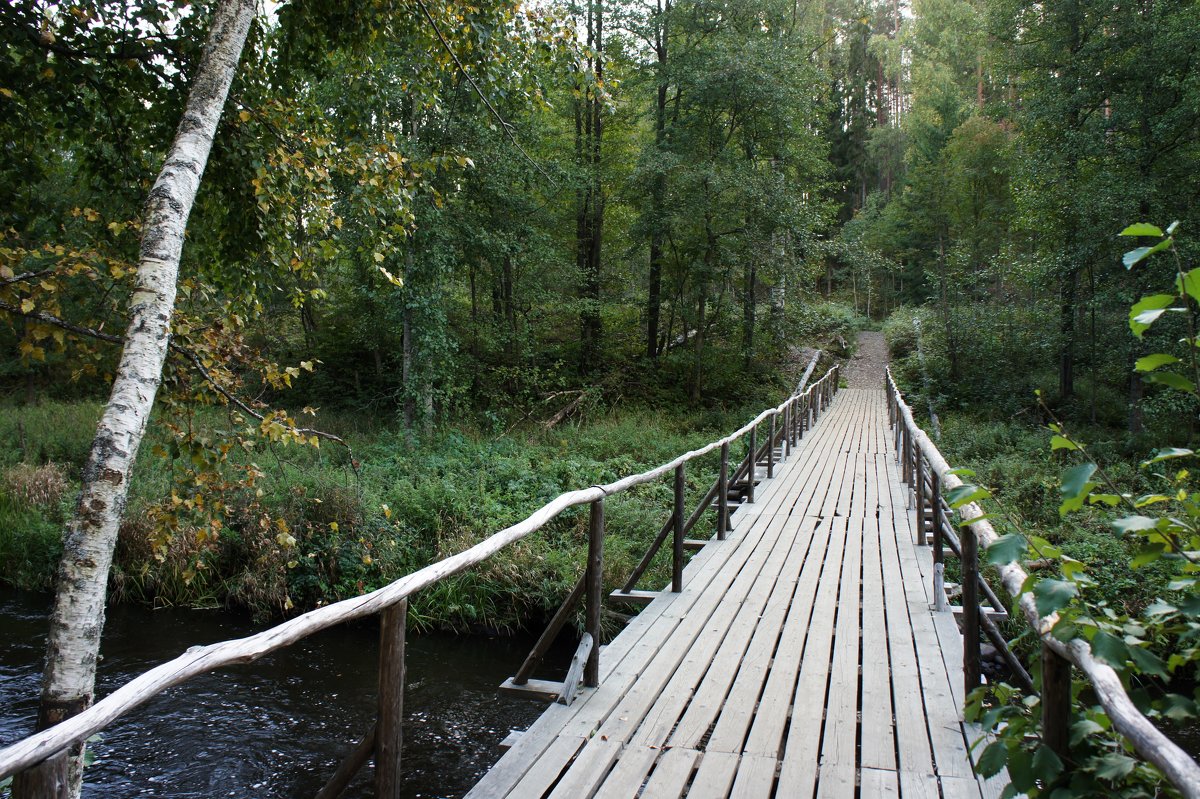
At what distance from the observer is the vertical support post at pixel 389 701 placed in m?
2.08

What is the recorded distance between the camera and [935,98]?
33.7m

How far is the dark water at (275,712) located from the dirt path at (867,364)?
21.7m

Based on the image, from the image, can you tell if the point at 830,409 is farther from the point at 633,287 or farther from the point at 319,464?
the point at 319,464

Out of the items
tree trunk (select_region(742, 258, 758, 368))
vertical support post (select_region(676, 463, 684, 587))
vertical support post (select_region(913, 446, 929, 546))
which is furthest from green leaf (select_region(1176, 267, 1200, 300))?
tree trunk (select_region(742, 258, 758, 368))

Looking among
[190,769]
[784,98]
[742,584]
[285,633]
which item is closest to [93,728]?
[285,633]

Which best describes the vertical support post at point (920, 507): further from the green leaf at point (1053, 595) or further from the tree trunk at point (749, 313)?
the tree trunk at point (749, 313)

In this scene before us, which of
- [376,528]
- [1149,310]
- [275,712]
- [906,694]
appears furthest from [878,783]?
[376,528]

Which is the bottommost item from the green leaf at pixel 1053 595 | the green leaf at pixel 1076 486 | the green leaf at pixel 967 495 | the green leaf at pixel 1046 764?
the green leaf at pixel 1046 764

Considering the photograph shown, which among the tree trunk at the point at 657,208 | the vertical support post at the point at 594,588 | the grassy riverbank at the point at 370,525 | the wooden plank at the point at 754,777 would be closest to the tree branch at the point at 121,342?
the vertical support post at the point at 594,588

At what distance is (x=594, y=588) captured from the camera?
3.38 meters

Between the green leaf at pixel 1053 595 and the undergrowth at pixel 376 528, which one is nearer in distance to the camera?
the green leaf at pixel 1053 595

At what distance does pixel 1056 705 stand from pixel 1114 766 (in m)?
0.36

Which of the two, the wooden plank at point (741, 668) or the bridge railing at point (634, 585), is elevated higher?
the bridge railing at point (634, 585)

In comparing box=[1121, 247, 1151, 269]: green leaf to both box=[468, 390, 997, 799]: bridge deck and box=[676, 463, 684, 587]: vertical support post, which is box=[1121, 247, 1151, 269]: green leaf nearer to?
box=[468, 390, 997, 799]: bridge deck
